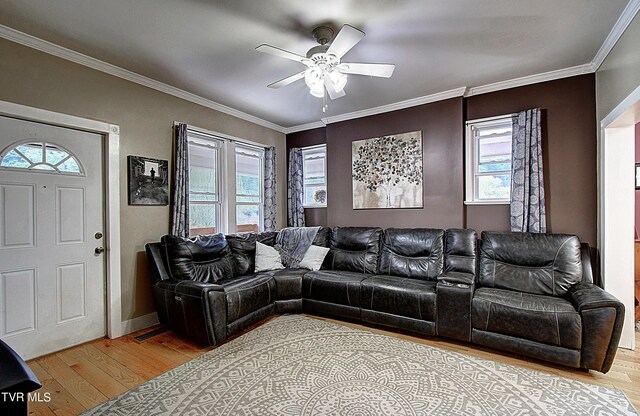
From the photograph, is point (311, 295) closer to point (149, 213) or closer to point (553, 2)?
point (149, 213)

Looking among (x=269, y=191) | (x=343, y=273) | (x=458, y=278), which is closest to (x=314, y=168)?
(x=269, y=191)

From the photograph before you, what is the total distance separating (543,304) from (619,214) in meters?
1.21

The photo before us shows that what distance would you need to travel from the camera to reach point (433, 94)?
3.82 meters

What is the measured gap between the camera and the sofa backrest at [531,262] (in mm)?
2828

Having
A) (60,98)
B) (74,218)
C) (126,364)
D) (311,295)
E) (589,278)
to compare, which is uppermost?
(60,98)

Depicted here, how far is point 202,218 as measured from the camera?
13.2 feet

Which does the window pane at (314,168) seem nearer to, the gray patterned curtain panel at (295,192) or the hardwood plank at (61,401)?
the gray patterned curtain panel at (295,192)

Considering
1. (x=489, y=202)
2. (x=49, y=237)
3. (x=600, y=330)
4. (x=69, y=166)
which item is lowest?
(x=600, y=330)

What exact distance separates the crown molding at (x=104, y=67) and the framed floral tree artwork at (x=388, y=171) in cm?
192

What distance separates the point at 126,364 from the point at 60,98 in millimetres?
2405

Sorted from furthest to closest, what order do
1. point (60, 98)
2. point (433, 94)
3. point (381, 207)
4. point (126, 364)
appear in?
point (381, 207), point (433, 94), point (60, 98), point (126, 364)

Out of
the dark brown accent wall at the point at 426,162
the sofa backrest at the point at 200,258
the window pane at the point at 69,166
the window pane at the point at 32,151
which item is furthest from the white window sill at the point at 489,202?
the window pane at the point at 32,151

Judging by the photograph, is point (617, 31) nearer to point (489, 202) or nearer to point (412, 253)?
point (489, 202)

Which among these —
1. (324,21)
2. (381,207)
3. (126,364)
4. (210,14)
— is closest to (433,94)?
(381,207)
